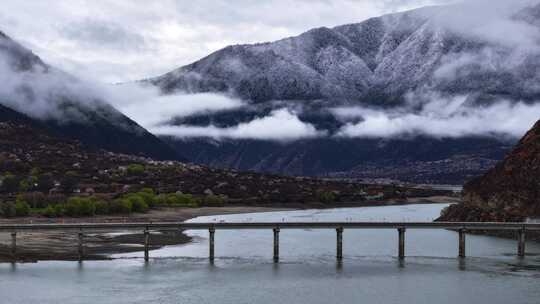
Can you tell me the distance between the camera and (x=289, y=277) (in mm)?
109312

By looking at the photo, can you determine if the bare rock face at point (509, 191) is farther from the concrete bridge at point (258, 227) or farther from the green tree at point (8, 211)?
the green tree at point (8, 211)

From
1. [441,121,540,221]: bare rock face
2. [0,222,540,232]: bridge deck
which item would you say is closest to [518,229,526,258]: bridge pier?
[0,222,540,232]: bridge deck

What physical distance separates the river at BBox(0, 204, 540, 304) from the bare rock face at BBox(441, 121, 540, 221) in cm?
2041

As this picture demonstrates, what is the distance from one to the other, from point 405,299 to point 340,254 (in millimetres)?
33297

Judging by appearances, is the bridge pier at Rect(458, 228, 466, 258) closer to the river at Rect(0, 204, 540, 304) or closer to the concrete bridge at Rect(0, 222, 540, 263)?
the concrete bridge at Rect(0, 222, 540, 263)

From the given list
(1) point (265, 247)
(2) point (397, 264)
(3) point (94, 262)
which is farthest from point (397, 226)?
(3) point (94, 262)

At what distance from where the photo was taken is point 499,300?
92750 millimetres

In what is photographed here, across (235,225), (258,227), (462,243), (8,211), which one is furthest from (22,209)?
(462,243)

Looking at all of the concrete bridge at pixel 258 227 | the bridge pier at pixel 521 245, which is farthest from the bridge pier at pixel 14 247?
the bridge pier at pixel 521 245

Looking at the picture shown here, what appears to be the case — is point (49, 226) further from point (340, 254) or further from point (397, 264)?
point (397, 264)

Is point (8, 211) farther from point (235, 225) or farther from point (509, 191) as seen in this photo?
point (509, 191)

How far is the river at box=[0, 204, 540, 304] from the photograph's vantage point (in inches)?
3725

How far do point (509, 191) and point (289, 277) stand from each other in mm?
81851

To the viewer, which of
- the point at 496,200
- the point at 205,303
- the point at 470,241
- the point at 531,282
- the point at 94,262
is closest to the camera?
the point at 205,303
